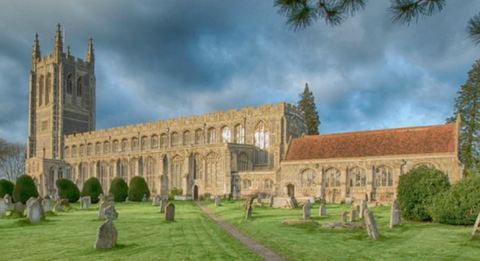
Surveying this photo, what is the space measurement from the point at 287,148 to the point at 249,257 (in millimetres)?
34539

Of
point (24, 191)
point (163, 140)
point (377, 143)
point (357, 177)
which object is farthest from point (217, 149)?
point (24, 191)

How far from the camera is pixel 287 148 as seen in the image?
4538 cm

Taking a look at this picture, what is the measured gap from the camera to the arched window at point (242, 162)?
172 feet

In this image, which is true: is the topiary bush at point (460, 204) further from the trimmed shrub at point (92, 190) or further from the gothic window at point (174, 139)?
the gothic window at point (174, 139)

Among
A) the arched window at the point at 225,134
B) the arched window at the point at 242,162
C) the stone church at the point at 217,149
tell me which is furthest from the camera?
→ the arched window at the point at 225,134

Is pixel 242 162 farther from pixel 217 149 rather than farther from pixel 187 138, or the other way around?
pixel 187 138

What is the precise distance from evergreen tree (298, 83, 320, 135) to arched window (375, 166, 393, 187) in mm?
→ 23863

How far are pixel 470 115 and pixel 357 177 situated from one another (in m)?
15.1

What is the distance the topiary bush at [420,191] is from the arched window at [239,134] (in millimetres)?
36755

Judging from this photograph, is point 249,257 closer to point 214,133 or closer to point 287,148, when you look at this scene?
point 287,148

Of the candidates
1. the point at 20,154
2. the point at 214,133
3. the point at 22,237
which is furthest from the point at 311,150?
the point at 20,154

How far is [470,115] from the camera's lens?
45.9 meters

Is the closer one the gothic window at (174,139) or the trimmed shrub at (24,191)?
the trimmed shrub at (24,191)

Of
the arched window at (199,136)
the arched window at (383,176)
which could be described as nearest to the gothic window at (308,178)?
the arched window at (383,176)
